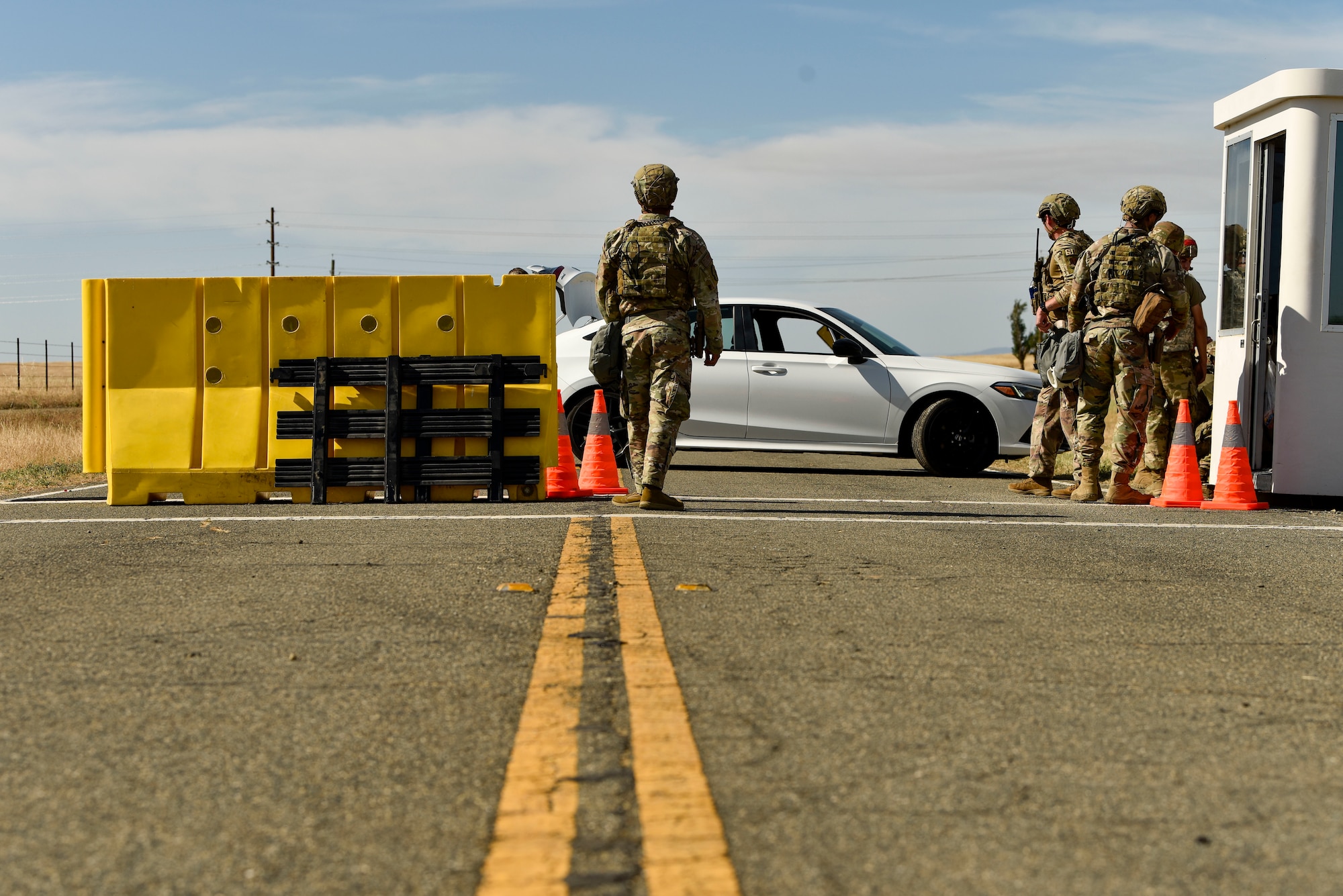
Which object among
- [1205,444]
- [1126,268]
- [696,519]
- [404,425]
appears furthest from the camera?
[1205,444]

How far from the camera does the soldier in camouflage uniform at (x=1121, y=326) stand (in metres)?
10.1

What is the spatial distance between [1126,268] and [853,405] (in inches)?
143

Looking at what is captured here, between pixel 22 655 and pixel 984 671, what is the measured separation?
272 centimetres

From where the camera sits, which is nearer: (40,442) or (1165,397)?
(1165,397)

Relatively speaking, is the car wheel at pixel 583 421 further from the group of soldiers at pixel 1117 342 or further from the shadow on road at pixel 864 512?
the shadow on road at pixel 864 512

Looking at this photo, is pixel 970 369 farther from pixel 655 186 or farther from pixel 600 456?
pixel 655 186

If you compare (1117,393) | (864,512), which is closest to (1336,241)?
(1117,393)

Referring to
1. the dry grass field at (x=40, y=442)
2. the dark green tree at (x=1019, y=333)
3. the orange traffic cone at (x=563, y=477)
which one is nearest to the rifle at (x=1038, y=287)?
the orange traffic cone at (x=563, y=477)

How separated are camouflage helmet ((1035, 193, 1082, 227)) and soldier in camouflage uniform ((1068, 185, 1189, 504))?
873 mm

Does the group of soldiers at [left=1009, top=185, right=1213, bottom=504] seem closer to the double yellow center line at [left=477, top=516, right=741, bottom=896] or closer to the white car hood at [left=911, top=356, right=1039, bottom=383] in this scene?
the white car hood at [left=911, top=356, right=1039, bottom=383]

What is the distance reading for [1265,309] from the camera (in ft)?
34.5

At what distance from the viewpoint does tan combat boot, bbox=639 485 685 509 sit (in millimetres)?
8766

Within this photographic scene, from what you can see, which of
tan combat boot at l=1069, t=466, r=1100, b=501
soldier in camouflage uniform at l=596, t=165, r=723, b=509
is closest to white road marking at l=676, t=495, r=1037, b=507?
tan combat boot at l=1069, t=466, r=1100, b=501

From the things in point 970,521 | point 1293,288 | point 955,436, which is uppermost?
point 1293,288
